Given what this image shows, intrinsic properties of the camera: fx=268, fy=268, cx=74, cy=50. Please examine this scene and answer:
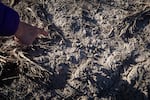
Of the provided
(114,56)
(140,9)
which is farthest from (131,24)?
(114,56)

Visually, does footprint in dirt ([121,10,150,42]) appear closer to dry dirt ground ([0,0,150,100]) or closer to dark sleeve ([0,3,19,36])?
dry dirt ground ([0,0,150,100])

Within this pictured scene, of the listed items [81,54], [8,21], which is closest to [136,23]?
[81,54]

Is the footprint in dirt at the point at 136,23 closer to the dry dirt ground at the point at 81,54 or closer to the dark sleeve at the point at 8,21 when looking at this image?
the dry dirt ground at the point at 81,54

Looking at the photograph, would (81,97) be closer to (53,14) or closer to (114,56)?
(114,56)

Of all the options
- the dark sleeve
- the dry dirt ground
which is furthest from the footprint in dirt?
the dark sleeve

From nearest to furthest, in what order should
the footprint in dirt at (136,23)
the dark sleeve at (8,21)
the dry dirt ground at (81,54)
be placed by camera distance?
the dark sleeve at (8,21)
the dry dirt ground at (81,54)
the footprint in dirt at (136,23)

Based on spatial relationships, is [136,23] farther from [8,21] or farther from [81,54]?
[8,21]

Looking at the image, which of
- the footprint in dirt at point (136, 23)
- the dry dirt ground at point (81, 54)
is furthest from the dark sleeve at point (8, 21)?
the footprint in dirt at point (136, 23)
